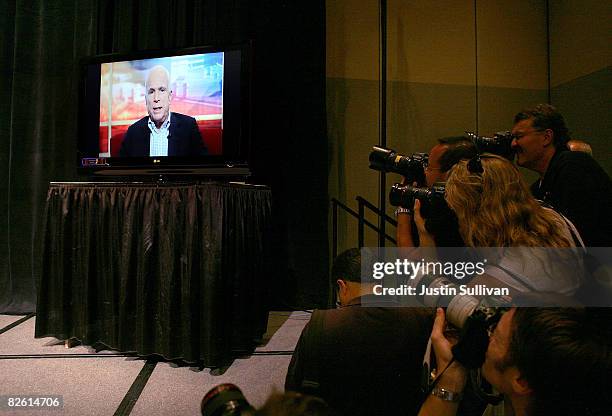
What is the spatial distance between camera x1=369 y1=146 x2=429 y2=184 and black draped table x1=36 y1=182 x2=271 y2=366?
0.69m

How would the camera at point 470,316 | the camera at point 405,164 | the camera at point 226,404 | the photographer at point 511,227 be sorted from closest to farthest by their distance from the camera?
the camera at point 226,404 → the camera at point 470,316 → the photographer at point 511,227 → the camera at point 405,164

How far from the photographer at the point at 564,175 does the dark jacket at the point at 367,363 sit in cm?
84

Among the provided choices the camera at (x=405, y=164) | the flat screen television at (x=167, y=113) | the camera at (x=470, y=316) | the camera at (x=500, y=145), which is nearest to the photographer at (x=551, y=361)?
the camera at (x=470, y=316)

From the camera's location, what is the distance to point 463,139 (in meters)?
1.49

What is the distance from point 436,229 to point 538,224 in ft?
1.05

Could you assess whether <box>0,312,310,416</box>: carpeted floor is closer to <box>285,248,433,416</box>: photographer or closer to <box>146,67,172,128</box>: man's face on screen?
<box>285,248,433,416</box>: photographer

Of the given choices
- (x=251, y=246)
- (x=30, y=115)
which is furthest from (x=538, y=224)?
(x=30, y=115)

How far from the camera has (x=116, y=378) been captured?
5.74ft

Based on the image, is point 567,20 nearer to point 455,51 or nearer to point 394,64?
point 455,51

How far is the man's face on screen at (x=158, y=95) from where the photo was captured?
7.51ft

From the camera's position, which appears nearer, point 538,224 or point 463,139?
point 538,224

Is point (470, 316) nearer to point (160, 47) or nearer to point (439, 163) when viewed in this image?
point (439, 163)

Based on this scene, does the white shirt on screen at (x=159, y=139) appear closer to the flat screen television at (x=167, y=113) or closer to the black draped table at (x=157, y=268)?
the flat screen television at (x=167, y=113)

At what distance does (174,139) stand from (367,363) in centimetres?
175
